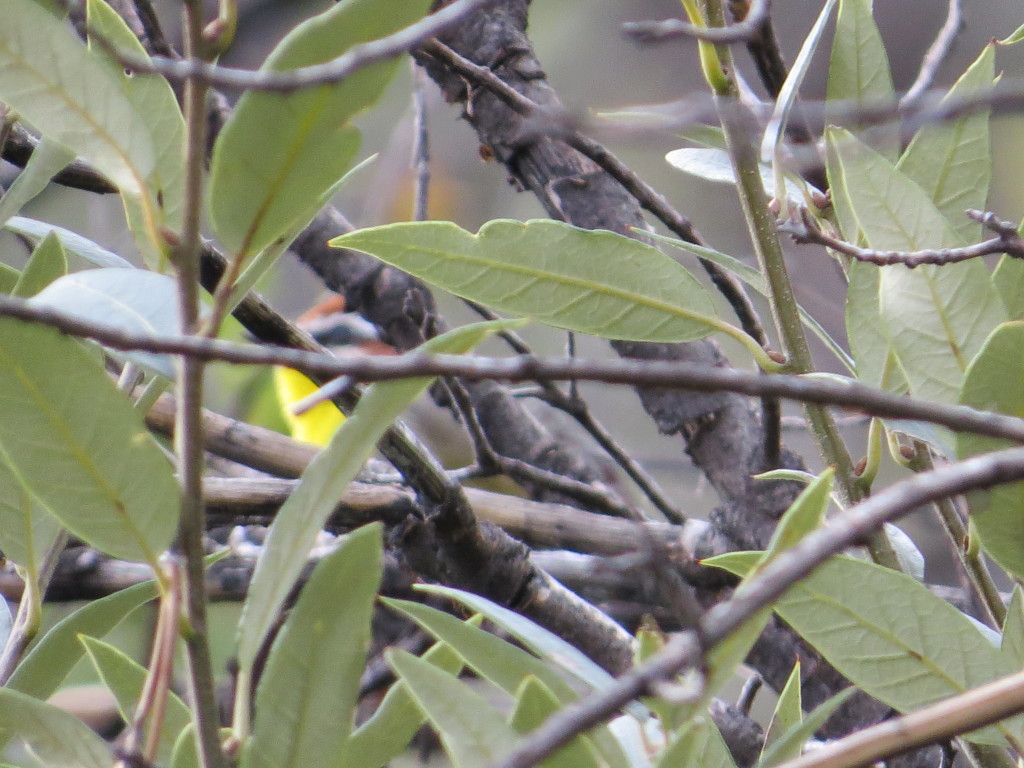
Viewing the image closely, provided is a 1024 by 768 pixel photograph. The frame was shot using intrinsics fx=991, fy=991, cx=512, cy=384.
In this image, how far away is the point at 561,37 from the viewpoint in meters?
2.72

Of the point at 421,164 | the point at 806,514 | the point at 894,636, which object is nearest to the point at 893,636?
the point at 894,636

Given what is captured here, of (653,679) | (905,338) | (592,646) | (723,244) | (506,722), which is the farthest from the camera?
(723,244)

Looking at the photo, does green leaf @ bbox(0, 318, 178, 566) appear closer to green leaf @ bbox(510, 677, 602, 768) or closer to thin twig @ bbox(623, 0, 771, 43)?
green leaf @ bbox(510, 677, 602, 768)

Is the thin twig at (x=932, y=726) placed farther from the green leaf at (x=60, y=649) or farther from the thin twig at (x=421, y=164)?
the thin twig at (x=421, y=164)

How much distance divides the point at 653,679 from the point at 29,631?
0.35 metres

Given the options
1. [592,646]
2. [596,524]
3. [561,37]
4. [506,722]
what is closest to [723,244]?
[561,37]

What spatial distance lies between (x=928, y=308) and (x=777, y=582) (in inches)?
9.8

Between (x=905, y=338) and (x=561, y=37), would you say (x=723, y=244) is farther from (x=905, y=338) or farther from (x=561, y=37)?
(x=905, y=338)

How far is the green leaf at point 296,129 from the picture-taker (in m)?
0.28

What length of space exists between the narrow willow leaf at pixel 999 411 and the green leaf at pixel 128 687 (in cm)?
32

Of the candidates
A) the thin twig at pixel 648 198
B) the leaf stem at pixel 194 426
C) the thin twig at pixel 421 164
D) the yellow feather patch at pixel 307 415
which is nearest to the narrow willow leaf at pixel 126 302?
the leaf stem at pixel 194 426

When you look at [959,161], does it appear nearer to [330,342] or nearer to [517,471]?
[517,471]

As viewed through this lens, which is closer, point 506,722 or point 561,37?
point 506,722

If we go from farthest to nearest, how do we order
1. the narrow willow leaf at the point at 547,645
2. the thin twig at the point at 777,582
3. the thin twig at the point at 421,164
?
the thin twig at the point at 421,164 < the narrow willow leaf at the point at 547,645 < the thin twig at the point at 777,582
